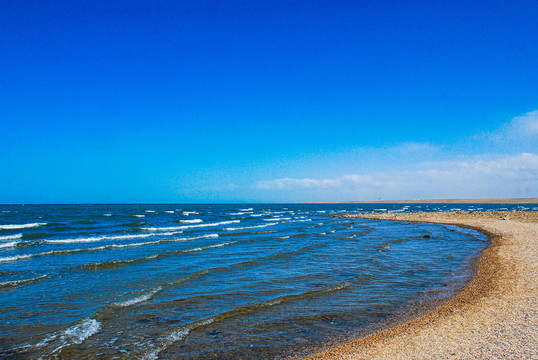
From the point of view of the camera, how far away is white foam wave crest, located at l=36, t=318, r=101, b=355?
651 cm

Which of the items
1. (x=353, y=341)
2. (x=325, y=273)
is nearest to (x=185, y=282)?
(x=325, y=273)

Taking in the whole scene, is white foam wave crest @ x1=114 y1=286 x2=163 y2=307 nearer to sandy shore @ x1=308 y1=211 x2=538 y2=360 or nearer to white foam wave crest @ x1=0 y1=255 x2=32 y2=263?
sandy shore @ x1=308 y1=211 x2=538 y2=360

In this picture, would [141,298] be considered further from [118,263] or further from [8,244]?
[8,244]

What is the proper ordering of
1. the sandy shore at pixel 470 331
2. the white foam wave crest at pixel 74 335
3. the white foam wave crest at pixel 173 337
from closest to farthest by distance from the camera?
the sandy shore at pixel 470 331 → the white foam wave crest at pixel 173 337 → the white foam wave crest at pixel 74 335

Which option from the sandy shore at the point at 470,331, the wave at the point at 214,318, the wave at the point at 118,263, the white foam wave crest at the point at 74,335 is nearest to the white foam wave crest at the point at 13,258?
the wave at the point at 118,263

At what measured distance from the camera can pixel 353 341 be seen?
638 cm

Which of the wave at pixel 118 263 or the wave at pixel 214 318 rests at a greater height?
the wave at pixel 118 263

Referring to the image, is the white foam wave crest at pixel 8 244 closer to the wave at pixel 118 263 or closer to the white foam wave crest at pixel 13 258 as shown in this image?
the white foam wave crest at pixel 13 258

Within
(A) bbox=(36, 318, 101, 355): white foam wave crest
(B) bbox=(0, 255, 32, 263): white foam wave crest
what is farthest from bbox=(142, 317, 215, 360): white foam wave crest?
(B) bbox=(0, 255, 32, 263): white foam wave crest

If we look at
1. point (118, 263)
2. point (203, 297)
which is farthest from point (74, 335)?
point (118, 263)

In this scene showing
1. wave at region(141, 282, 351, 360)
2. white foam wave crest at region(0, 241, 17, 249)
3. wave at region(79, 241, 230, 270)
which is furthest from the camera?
white foam wave crest at region(0, 241, 17, 249)

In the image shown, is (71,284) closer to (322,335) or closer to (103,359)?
(103,359)

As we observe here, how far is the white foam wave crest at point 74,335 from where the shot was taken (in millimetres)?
6508

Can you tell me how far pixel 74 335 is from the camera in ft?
22.8
